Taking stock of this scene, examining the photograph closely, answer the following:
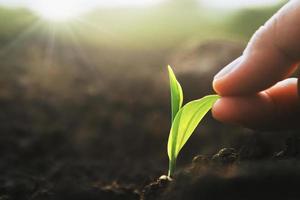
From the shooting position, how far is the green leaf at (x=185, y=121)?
1.77 metres

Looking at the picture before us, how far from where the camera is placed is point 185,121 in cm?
182

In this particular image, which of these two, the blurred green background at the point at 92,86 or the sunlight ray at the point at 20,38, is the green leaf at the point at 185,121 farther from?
the sunlight ray at the point at 20,38

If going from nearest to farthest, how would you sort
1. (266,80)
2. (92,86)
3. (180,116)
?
(180,116), (266,80), (92,86)

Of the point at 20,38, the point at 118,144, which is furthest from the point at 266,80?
the point at 20,38

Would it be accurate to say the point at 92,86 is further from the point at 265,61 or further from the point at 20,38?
the point at 265,61

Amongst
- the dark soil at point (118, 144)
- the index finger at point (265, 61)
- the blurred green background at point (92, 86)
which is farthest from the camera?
the blurred green background at point (92, 86)

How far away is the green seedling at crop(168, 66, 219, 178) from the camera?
5.80 ft

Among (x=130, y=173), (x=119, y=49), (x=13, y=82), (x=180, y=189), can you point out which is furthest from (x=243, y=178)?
(x=119, y=49)

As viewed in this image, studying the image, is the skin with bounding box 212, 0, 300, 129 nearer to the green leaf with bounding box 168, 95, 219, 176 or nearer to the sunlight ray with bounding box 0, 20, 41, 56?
the green leaf with bounding box 168, 95, 219, 176

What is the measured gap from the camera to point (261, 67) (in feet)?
6.17

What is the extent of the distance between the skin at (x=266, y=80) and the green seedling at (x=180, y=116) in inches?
7.1

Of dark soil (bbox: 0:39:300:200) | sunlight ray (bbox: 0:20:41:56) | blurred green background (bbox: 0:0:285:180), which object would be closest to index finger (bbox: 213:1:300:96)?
dark soil (bbox: 0:39:300:200)

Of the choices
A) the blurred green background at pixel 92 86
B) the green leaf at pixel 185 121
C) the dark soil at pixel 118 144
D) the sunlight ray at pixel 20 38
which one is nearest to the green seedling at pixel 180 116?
the green leaf at pixel 185 121

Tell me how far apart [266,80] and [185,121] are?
432 millimetres
